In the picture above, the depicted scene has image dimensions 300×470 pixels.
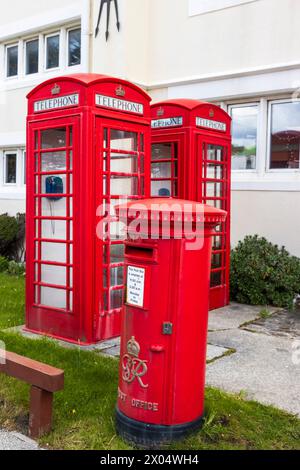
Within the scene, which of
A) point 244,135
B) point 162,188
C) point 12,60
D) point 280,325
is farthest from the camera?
point 12,60

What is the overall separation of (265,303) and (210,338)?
76.7 inches

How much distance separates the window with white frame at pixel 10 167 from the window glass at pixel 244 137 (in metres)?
5.67

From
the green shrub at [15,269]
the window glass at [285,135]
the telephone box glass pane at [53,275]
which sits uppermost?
the window glass at [285,135]

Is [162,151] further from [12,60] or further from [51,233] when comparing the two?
[12,60]

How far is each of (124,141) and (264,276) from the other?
114 inches

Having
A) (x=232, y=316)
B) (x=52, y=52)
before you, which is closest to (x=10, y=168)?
(x=52, y=52)

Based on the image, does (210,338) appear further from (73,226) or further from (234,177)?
(234,177)

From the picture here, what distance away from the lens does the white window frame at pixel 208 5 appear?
338 inches

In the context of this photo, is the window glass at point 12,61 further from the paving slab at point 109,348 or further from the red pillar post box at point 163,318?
the red pillar post box at point 163,318

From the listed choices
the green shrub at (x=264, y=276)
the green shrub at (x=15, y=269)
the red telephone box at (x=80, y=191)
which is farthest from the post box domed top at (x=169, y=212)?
the green shrub at (x=15, y=269)

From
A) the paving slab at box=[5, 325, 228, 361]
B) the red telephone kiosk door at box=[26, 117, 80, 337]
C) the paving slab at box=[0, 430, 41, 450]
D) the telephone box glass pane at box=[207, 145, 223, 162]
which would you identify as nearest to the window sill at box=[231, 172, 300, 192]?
the telephone box glass pane at box=[207, 145, 223, 162]

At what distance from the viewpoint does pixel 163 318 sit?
3.31 metres

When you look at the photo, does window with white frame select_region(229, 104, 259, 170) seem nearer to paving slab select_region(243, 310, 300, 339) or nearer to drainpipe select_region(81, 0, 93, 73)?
paving slab select_region(243, 310, 300, 339)
